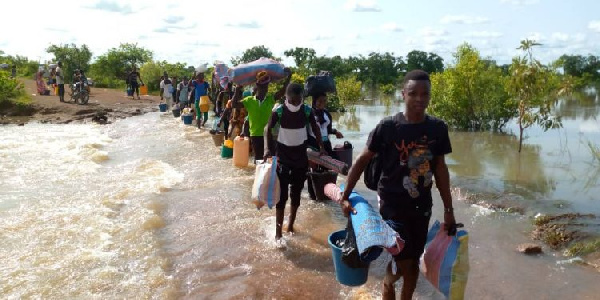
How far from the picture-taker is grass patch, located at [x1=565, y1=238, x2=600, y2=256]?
5195 millimetres

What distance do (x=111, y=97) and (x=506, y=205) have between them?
22.7 m

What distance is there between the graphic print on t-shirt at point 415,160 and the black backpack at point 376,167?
13 cm

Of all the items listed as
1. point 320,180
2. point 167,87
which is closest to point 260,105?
point 320,180

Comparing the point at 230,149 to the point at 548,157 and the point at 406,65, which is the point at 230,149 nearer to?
the point at 548,157

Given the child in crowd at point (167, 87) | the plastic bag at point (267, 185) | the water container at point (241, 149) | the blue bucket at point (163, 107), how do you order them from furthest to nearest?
the blue bucket at point (163, 107) → the child in crowd at point (167, 87) → the water container at point (241, 149) → the plastic bag at point (267, 185)

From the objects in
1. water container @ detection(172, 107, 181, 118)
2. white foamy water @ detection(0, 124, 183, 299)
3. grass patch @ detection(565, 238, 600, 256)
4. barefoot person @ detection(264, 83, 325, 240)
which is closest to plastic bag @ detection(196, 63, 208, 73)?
white foamy water @ detection(0, 124, 183, 299)

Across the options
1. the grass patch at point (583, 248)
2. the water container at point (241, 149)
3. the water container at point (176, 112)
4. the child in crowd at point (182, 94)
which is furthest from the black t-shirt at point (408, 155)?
the water container at point (176, 112)

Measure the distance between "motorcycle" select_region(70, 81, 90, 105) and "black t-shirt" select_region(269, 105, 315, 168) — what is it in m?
17.9

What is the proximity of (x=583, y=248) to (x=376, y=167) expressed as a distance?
133 inches

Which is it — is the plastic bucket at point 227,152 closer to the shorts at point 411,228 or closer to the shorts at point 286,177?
the shorts at point 286,177

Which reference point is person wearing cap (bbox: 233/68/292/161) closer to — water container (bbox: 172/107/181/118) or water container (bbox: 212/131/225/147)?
water container (bbox: 212/131/225/147)

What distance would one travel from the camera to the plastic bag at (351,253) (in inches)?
123

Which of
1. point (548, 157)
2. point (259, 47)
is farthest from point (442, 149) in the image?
point (259, 47)

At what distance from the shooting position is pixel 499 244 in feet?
18.1
